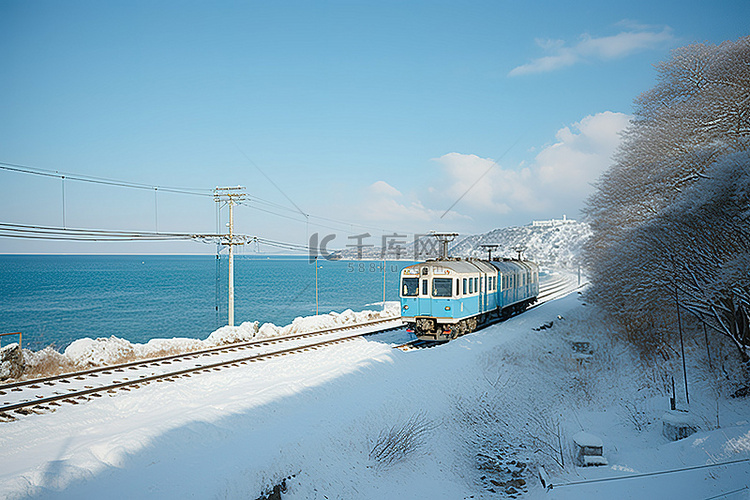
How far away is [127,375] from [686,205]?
50.6ft

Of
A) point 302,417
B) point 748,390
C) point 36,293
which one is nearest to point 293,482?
point 302,417

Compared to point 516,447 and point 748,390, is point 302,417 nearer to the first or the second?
point 516,447

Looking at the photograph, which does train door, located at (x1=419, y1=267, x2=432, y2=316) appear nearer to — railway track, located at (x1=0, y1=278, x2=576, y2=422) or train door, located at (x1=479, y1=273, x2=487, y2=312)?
railway track, located at (x1=0, y1=278, x2=576, y2=422)

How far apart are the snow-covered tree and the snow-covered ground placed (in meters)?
2.47

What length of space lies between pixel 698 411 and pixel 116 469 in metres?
12.2

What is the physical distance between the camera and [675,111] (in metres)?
15.8

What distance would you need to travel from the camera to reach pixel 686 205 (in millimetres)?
11859

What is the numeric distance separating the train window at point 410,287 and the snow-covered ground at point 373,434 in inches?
115

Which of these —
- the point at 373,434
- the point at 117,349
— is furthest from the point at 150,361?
the point at 373,434

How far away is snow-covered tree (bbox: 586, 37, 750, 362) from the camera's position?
11008 millimetres

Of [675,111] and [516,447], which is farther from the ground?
[675,111]

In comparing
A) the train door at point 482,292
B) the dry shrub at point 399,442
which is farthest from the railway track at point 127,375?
the dry shrub at point 399,442

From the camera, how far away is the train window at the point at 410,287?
18297 millimetres

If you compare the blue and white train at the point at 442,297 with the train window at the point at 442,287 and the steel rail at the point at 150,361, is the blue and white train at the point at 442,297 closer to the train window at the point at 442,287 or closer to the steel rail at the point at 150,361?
the train window at the point at 442,287
